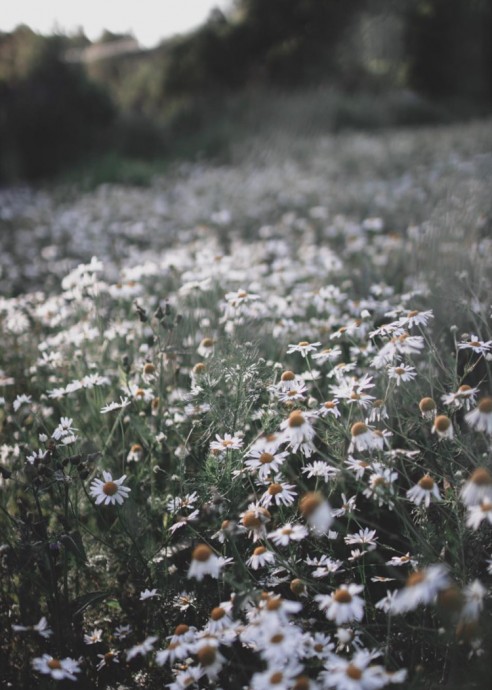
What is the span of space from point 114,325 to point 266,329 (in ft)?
2.53

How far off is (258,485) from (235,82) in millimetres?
19077

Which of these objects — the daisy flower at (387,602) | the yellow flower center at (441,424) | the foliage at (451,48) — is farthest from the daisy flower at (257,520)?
the foliage at (451,48)

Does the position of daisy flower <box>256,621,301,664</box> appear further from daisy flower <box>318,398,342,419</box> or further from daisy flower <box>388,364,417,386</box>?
daisy flower <box>388,364,417,386</box>

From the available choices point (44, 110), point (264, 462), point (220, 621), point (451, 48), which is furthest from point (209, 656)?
point (451, 48)

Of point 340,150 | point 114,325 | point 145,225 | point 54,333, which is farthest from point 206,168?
point 114,325

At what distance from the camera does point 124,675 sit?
→ 73.7 inches

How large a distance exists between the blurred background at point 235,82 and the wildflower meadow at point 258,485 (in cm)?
763

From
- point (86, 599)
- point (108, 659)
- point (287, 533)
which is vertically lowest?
point (108, 659)

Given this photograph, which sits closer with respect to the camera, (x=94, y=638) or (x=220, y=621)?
(x=220, y=621)

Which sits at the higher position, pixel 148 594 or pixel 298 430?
pixel 298 430

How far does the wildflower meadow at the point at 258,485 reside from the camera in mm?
1572

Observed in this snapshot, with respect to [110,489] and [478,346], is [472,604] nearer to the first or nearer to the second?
[478,346]

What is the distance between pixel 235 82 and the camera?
19.0 metres

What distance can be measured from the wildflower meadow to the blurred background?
763 cm
